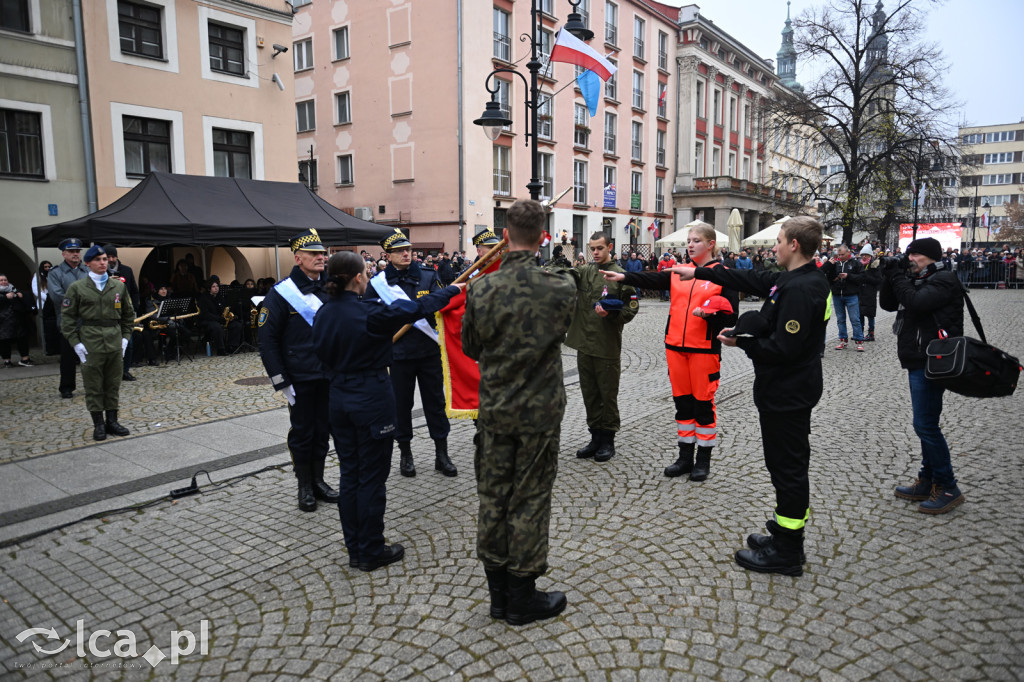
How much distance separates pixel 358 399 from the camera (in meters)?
3.98

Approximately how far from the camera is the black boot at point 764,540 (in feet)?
13.0

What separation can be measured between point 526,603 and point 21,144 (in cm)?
1616

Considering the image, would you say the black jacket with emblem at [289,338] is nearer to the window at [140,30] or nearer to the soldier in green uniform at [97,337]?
the soldier in green uniform at [97,337]

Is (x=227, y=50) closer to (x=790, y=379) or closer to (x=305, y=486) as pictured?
(x=305, y=486)

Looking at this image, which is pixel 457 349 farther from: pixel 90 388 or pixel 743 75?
pixel 743 75

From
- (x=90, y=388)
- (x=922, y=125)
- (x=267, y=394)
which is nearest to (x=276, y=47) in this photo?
(x=267, y=394)

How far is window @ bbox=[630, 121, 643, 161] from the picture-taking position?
127 feet

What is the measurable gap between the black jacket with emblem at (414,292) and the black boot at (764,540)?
3096 mm

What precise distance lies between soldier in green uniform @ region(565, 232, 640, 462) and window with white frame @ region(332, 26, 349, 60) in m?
28.4

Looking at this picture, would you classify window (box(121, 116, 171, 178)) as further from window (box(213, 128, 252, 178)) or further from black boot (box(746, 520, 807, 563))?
black boot (box(746, 520, 807, 563))

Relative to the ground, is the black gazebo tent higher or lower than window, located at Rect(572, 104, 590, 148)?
lower

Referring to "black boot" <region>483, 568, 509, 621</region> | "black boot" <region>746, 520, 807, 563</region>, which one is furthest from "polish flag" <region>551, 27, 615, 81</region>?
"black boot" <region>483, 568, 509, 621</region>

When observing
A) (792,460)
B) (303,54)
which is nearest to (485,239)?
(792,460)

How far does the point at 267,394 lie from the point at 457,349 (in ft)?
16.4
